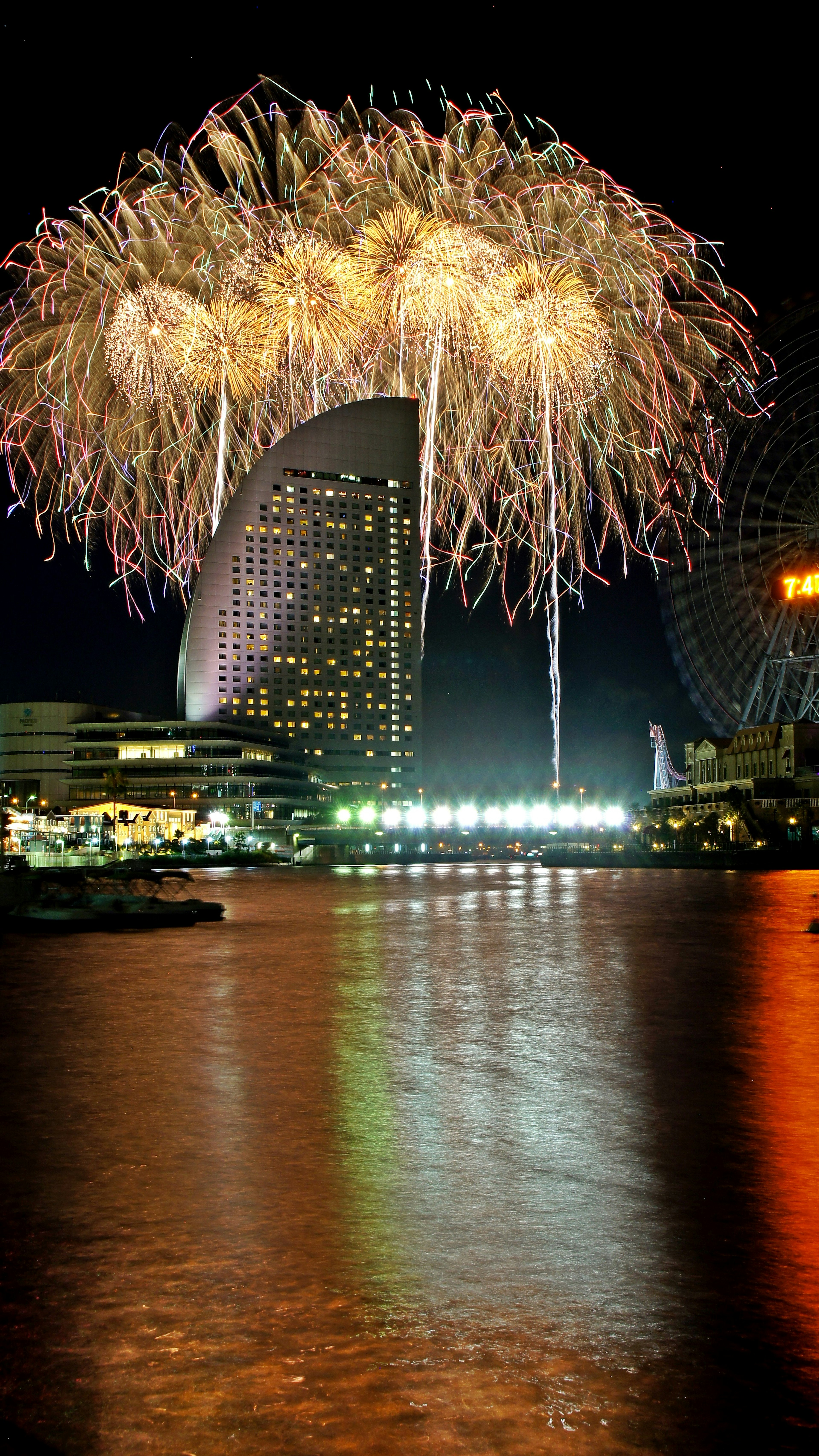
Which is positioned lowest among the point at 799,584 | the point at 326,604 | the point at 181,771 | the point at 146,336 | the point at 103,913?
the point at 103,913

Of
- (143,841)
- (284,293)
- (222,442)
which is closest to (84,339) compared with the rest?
(284,293)

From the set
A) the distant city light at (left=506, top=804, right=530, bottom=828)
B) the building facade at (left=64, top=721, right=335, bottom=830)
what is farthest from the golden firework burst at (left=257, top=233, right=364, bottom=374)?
the distant city light at (left=506, top=804, right=530, bottom=828)

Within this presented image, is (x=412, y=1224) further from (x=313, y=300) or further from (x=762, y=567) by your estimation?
(x=762, y=567)

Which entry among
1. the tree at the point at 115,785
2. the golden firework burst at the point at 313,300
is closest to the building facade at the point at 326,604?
the tree at the point at 115,785

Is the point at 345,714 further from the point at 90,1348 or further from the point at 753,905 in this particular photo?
the point at 90,1348

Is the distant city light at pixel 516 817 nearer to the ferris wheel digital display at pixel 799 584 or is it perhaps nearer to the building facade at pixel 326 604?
the building facade at pixel 326 604

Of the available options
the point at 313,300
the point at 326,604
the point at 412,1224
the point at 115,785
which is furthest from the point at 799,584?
the point at 326,604
